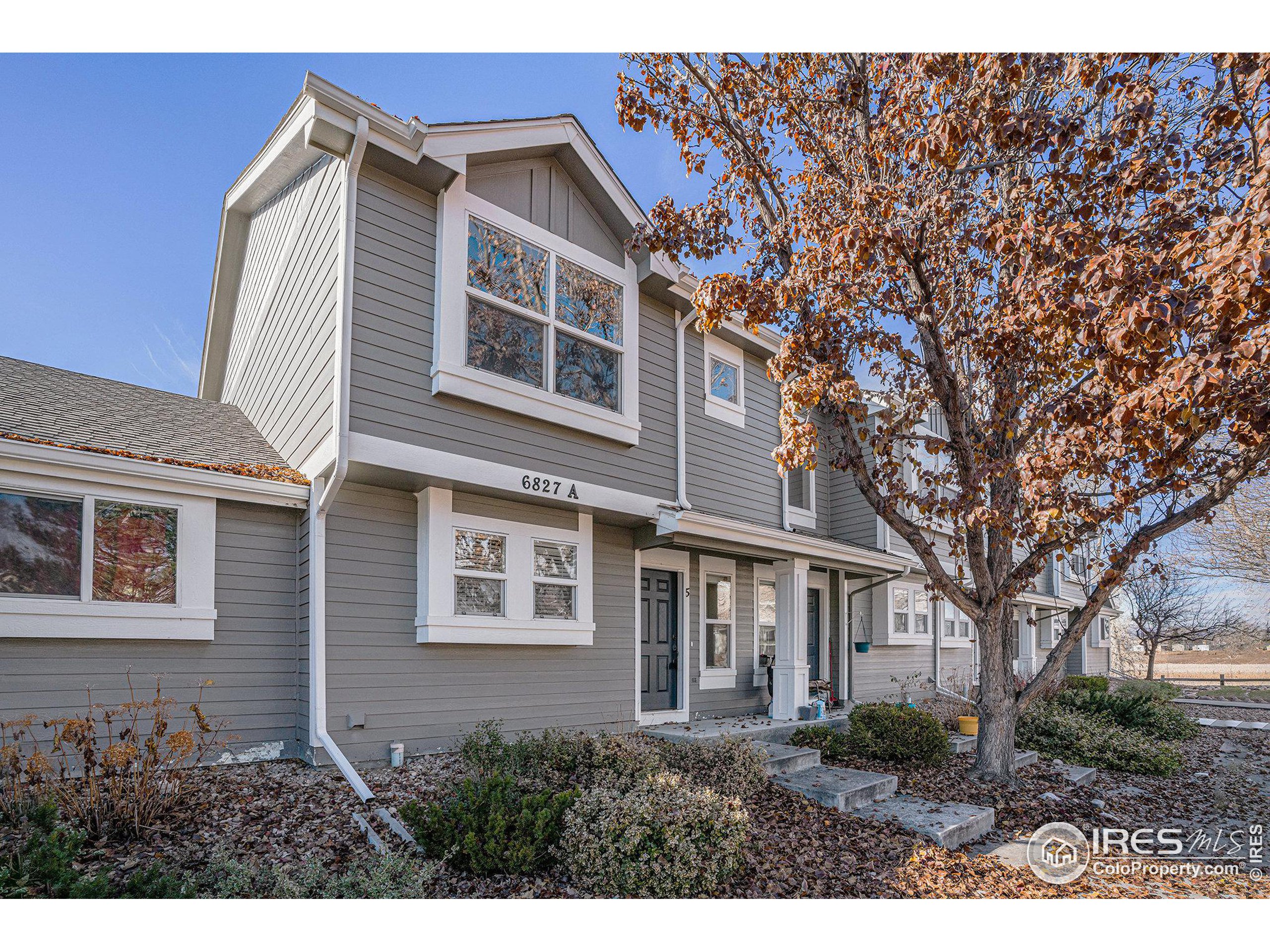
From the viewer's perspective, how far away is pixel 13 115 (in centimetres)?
578

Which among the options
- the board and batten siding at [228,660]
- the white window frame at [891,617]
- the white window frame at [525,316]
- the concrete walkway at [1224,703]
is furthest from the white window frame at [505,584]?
the concrete walkway at [1224,703]

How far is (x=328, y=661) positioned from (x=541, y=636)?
2151 mm

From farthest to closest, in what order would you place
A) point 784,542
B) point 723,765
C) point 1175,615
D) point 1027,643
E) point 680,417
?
point 1175,615 → point 1027,643 → point 784,542 → point 680,417 → point 723,765

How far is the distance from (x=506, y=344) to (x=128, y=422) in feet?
12.3

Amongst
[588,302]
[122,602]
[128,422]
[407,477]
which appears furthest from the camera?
[588,302]

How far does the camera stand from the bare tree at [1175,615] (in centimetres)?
2714

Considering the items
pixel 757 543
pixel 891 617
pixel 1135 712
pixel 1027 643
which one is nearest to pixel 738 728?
pixel 757 543

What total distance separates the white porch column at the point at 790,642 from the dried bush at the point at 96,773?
23.4 ft

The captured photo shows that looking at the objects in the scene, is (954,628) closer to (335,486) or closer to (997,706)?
(997,706)

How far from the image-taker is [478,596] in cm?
754

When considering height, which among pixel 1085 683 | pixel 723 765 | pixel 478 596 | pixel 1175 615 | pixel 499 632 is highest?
pixel 478 596

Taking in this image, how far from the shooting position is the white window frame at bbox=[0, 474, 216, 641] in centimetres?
558
